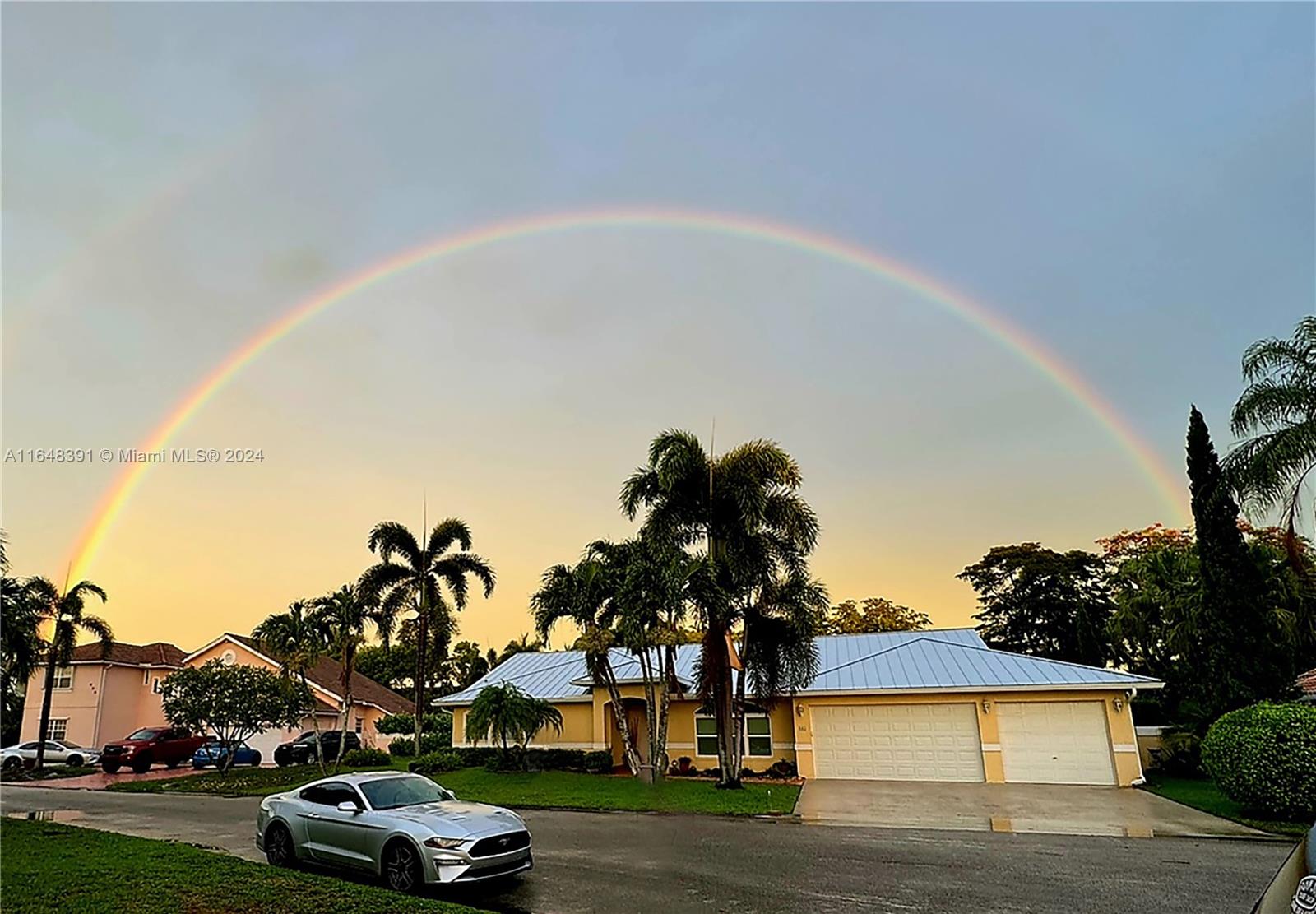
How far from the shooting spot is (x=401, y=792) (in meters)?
10.6

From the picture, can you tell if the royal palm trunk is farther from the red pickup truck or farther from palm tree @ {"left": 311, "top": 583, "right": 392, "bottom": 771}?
palm tree @ {"left": 311, "top": 583, "right": 392, "bottom": 771}

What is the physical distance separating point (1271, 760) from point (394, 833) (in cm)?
1498

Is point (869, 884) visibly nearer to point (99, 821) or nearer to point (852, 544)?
point (99, 821)

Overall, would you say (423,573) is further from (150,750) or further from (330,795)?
(330,795)

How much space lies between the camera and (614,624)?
899 inches

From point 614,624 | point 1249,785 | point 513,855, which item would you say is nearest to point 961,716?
point 1249,785

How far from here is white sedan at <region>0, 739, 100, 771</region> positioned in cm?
3253

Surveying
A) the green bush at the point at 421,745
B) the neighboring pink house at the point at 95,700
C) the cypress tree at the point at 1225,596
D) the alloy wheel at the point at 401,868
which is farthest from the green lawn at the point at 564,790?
the neighboring pink house at the point at 95,700

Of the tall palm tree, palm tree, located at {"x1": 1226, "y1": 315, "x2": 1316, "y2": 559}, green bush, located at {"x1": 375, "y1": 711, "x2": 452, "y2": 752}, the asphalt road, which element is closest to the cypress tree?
palm tree, located at {"x1": 1226, "y1": 315, "x2": 1316, "y2": 559}

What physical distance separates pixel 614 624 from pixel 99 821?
1208 cm

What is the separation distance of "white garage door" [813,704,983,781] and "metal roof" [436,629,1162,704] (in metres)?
0.76

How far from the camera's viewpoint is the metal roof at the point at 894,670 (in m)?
22.6

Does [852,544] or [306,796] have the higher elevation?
[852,544]

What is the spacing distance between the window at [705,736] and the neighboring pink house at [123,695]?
2117cm
